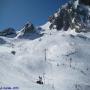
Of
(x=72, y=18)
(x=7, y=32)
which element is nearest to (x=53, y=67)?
(x=72, y=18)

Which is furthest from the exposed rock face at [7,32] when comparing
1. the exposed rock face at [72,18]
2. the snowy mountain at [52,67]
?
the snowy mountain at [52,67]

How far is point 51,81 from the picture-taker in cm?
4144

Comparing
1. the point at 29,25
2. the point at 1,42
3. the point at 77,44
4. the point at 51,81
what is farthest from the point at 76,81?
the point at 29,25

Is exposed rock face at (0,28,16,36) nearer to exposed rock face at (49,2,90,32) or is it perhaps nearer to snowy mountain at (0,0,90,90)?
exposed rock face at (49,2,90,32)

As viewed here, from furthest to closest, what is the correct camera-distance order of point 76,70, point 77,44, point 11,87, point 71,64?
1. point 77,44
2. point 71,64
3. point 76,70
4. point 11,87

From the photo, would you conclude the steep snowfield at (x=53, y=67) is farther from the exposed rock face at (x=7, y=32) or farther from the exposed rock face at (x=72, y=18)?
the exposed rock face at (x=7, y=32)

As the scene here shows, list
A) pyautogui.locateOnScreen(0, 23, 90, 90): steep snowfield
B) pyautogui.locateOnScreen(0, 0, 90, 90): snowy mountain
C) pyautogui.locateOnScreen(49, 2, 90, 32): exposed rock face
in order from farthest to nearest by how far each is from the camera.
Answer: pyautogui.locateOnScreen(49, 2, 90, 32): exposed rock face
pyautogui.locateOnScreen(0, 23, 90, 90): steep snowfield
pyautogui.locateOnScreen(0, 0, 90, 90): snowy mountain

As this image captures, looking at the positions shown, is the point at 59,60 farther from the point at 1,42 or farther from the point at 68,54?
the point at 1,42

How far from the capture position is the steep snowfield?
112ft

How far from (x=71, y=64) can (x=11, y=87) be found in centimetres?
2757

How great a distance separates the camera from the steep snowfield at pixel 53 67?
1348 inches

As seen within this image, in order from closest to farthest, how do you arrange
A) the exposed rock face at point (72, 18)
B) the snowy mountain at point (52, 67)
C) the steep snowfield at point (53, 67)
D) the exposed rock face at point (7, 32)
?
the snowy mountain at point (52, 67), the steep snowfield at point (53, 67), the exposed rock face at point (72, 18), the exposed rock face at point (7, 32)

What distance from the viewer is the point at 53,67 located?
49.8 meters

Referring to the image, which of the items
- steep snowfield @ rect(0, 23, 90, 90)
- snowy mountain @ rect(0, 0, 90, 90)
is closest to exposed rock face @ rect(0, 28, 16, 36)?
snowy mountain @ rect(0, 0, 90, 90)
